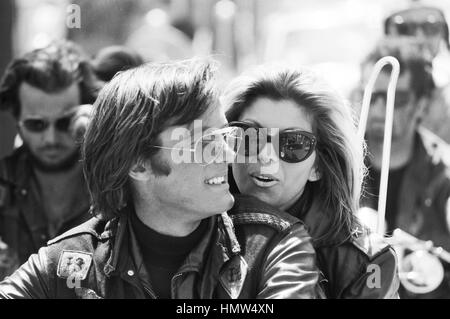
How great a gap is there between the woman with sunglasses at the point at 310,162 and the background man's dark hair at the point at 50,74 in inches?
44.7

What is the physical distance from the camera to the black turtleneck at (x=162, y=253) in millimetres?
2229

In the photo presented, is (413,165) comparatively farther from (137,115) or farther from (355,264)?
(137,115)

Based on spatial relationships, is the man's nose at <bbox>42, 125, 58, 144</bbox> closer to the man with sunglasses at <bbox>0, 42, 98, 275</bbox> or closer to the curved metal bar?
the man with sunglasses at <bbox>0, 42, 98, 275</bbox>

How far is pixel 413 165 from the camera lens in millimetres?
4109

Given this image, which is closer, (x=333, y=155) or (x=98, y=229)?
(x=98, y=229)

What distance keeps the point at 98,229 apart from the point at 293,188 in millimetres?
564

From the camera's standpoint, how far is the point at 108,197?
7.63 feet

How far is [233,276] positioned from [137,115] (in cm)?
48

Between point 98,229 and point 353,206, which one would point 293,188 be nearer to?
point 353,206

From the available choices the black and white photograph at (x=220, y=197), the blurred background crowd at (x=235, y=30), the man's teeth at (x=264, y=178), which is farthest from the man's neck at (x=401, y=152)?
the man's teeth at (x=264, y=178)

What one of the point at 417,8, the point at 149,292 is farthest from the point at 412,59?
the point at 149,292
